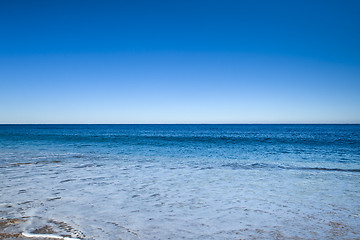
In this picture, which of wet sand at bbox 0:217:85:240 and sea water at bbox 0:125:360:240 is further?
sea water at bbox 0:125:360:240

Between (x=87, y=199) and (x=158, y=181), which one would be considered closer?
(x=87, y=199)

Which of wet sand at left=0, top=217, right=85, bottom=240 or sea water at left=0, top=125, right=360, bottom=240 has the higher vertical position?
wet sand at left=0, top=217, right=85, bottom=240

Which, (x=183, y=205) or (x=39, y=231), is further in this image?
(x=183, y=205)

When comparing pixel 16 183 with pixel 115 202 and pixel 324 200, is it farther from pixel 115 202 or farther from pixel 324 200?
pixel 324 200

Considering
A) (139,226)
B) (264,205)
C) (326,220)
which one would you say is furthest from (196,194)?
(326,220)

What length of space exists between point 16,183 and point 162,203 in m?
6.56

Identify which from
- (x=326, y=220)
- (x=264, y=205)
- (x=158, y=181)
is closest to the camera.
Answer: (x=326, y=220)

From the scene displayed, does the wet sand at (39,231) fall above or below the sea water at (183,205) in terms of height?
above

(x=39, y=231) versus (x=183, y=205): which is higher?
(x=39, y=231)

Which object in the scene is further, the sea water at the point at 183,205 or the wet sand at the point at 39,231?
the sea water at the point at 183,205

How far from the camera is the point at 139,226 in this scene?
562cm

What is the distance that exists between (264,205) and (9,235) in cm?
673

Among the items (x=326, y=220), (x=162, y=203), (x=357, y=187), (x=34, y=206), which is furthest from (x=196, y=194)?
(x=357, y=187)

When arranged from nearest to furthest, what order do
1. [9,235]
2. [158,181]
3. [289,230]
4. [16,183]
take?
[9,235], [289,230], [16,183], [158,181]
